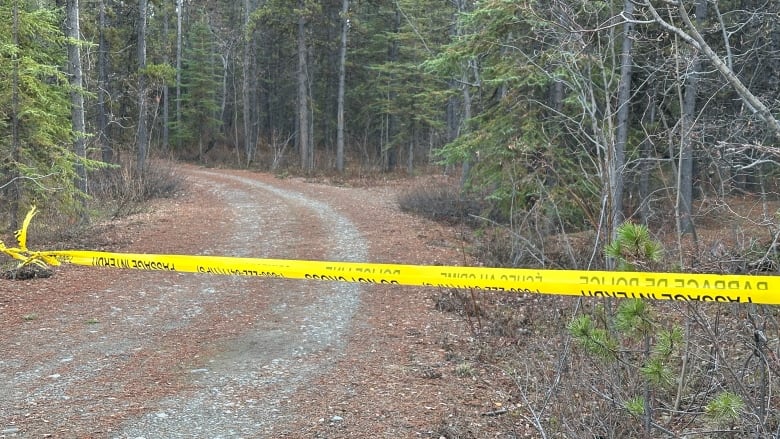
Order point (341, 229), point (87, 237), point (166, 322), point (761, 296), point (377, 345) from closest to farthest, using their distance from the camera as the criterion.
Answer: point (761, 296) → point (377, 345) → point (166, 322) → point (87, 237) → point (341, 229)

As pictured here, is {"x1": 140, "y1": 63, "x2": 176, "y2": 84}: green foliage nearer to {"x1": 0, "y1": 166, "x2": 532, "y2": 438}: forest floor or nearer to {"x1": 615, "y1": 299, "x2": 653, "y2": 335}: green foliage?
{"x1": 0, "y1": 166, "x2": 532, "y2": 438}: forest floor

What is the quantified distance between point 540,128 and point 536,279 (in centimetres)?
852

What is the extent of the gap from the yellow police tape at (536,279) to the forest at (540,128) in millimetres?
141

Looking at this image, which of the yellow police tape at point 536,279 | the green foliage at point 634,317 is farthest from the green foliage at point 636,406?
the yellow police tape at point 536,279

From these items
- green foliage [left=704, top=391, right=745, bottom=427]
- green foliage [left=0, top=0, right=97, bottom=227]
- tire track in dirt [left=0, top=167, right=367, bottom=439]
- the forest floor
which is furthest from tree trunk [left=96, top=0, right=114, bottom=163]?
green foliage [left=704, top=391, right=745, bottom=427]

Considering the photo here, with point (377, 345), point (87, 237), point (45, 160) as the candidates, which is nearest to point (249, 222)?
point (87, 237)

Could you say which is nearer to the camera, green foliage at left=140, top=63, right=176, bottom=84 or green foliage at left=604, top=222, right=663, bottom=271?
green foliage at left=604, top=222, right=663, bottom=271

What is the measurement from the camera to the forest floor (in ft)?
15.0

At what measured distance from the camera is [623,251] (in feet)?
10.3

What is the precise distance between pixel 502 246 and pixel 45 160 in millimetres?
7950

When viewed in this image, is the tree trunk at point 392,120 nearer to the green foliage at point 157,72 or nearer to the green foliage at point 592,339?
the green foliage at point 157,72

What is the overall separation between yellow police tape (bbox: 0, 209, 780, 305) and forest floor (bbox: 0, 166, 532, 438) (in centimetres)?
103

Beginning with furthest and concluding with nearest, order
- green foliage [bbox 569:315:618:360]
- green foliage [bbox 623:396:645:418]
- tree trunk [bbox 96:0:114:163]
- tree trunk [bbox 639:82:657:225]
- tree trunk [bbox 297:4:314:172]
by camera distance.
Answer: tree trunk [bbox 297:4:314:172], tree trunk [bbox 96:0:114:163], tree trunk [bbox 639:82:657:225], green foliage [bbox 569:315:618:360], green foliage [bbox 623:396:645:418]

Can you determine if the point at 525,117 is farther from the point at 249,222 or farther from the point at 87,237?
the point at 87,237
